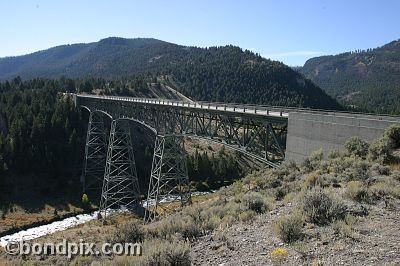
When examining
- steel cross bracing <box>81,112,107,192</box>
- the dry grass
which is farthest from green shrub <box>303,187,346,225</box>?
steel cross bracing <box>81,112,107,192</box>

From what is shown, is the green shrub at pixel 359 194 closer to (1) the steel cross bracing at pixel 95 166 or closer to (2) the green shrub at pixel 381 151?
(2) the green shrub at pixel 381 151

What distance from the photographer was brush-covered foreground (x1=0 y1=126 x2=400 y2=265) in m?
7.73

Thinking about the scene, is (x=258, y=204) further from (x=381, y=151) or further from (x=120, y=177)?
(x=120, y=177)

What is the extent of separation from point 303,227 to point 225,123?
16.3 metres

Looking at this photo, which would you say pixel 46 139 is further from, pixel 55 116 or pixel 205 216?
pixel 205 216

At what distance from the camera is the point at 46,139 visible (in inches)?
2215

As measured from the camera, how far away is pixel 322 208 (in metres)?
9.40

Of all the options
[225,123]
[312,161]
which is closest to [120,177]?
[225,123]

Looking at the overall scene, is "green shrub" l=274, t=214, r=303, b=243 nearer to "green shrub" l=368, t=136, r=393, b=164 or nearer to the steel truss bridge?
"green shrub" l=368, t=136, r=393, b=164

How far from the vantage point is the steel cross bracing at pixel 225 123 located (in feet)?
67.5

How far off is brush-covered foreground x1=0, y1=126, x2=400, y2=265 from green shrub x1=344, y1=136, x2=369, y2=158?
55 millimetres

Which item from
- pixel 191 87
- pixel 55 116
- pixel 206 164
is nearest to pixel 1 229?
pixel 55 116

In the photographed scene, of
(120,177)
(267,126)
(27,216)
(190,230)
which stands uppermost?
(267,126)

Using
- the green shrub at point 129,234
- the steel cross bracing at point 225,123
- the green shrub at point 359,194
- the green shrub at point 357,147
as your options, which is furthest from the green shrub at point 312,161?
the green shrub at point 129,234
